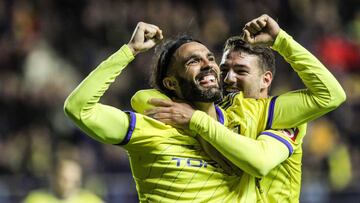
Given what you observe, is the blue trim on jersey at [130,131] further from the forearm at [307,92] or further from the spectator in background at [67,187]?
the spectator in background at [67,187]

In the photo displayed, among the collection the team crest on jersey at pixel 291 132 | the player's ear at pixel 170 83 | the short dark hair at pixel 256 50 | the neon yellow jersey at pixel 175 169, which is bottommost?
the neon yellow jersey at pixel 175 169

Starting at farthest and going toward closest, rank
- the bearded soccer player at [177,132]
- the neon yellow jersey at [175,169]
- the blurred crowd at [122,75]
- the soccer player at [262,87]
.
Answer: the blurred crowd at [122,75]
the soccer player at [262,87]
the neon yellow jersey at [175,169]
the bearded soccer player at [177,132]

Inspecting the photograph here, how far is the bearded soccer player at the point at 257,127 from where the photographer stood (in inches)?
172

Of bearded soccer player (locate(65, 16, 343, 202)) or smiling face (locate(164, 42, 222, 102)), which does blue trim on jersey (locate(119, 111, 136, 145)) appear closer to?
bearded soccer player (locate(65, 16, 343, 202))

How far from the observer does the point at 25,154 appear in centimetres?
953

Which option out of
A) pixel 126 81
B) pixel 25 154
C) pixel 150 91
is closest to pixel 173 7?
pixel 126 81

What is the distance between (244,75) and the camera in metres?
4.98

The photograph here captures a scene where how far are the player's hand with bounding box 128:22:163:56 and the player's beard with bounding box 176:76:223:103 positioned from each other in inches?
10.9

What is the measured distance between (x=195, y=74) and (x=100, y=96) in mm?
509

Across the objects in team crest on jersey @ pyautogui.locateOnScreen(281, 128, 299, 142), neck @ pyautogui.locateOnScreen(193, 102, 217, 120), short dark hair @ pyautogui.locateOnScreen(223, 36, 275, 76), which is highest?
short dark hair @ pyautogui.locateOnScreen(223, 36, 275, 76)

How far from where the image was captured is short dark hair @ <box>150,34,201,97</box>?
15.5ft

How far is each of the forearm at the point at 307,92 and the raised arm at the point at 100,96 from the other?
0.64 meters

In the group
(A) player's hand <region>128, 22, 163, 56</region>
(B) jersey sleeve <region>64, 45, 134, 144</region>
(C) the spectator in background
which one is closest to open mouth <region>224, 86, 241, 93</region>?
(A) player's hand <region>128, 22, 163, 56</region>

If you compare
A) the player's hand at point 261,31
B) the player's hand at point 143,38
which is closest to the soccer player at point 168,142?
the player's hand at point 143,38
